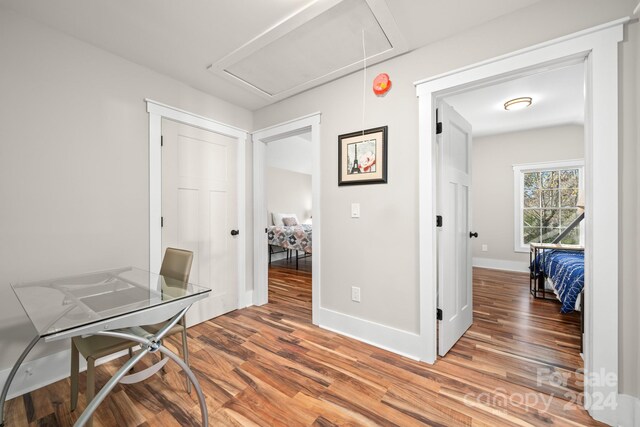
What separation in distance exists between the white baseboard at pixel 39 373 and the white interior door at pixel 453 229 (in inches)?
105

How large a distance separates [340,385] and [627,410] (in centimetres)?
148

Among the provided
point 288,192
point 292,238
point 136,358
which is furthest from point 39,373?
point 288,192

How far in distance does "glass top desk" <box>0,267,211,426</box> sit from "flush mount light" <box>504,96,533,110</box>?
4142 millimetres

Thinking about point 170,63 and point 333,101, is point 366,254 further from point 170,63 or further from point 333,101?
point 170,63

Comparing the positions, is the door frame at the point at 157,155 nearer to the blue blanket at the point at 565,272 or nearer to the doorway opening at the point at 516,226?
the doorway opening at the point at 516,226

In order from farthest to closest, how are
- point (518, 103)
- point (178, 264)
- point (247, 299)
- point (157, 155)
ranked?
point (518, 103) → point (247, 299) → point (157, 155) → point (178, 264)

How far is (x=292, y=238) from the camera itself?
5062 mm

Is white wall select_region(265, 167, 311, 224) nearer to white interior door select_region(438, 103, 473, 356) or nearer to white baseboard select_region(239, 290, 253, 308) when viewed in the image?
white baseboard select_region(239, 290, 253, 308)

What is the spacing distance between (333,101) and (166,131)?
155 cm

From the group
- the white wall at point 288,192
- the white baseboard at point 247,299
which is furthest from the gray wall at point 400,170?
the white wall at point 288,192

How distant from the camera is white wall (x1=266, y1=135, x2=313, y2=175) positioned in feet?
19.6

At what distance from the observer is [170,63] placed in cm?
219

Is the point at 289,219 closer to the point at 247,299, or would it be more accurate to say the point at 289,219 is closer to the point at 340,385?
the point at 247,299

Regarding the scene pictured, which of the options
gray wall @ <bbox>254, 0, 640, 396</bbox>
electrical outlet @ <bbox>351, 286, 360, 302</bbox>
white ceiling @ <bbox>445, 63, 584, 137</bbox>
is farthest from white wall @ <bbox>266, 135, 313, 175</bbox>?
electrical outlet @ <bbox>351, 286, 360, 302</bbox>
